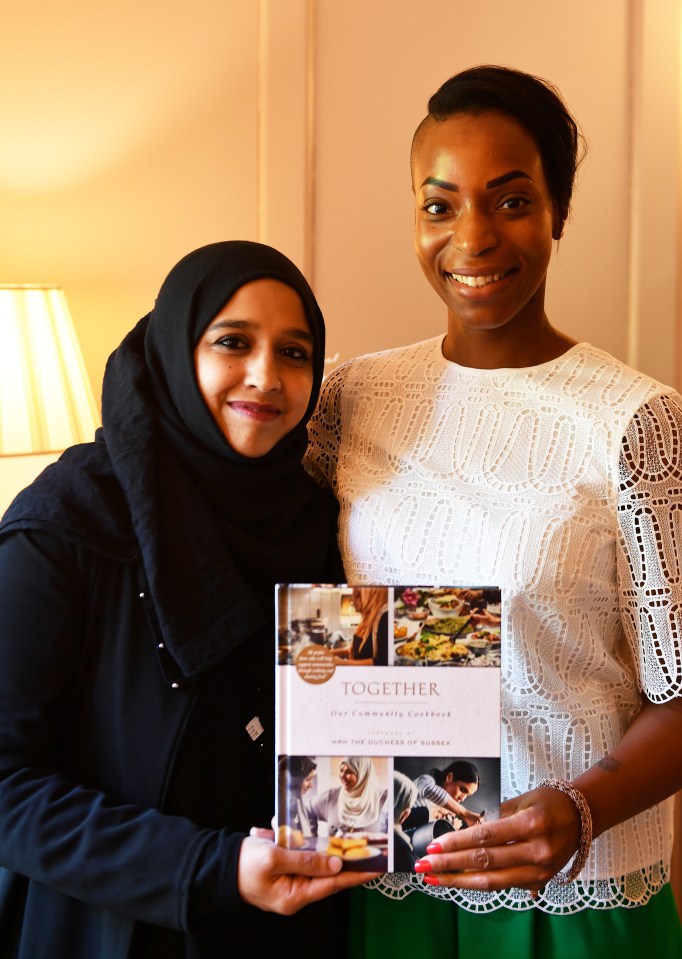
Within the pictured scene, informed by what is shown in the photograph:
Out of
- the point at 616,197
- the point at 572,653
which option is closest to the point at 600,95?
the point at 616,197

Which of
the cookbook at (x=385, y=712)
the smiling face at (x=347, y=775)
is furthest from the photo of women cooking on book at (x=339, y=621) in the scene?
the smiling face at (x=347, y=775)

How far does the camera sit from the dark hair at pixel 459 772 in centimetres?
110

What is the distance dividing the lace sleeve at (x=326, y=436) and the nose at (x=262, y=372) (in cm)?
33

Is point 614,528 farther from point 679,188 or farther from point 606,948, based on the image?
A: point 679,188

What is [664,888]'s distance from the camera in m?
1.43

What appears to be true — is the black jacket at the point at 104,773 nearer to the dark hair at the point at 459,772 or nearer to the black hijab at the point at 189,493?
the black hijab at the point at 189,493

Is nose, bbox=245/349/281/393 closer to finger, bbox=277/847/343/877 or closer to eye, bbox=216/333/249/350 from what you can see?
eye, bbox=216/333/249/350

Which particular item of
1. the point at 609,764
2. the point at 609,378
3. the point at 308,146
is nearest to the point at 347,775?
the point at 609,764

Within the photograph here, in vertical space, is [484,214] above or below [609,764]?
above

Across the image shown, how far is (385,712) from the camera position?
109 centimetres

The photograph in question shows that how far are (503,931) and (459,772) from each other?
0.40m

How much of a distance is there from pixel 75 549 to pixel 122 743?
25 centimetres

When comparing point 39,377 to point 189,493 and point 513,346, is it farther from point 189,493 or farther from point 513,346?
point 513,346

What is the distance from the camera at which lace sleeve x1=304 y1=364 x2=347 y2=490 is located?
5.41 ft
